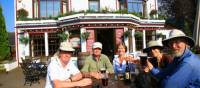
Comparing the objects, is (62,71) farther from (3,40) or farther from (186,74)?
(3,40)

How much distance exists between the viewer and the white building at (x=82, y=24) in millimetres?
27875

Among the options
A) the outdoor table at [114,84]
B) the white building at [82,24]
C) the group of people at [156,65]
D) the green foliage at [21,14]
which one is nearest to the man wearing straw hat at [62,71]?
the group of people at [156,65]

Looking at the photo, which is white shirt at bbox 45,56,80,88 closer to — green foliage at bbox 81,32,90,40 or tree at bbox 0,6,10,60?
green foliage at bbox 81,32,90,40

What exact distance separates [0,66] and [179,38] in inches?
890

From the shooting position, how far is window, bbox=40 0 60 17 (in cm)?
3050

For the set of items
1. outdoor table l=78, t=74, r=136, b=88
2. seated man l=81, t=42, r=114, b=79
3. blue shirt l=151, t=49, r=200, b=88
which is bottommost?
outdoor table l=78, t=74, r=136, b=88

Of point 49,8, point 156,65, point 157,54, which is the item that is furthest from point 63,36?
point 157,54

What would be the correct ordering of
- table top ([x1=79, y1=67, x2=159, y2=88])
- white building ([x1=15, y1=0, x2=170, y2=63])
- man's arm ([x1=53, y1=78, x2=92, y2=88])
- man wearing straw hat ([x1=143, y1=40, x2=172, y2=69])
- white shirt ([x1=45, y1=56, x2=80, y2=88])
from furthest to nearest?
white building ([x1=15, y1=0, x2=170, y2=63]), man wearing straw hat ([x1=143, y1=40, x2=172, y2=69]), white shirt ([x1=45, y1=56, x2=80, y2=88]), man's arm ([x1=53, y1=78, x2=92, y2=88]), table top ([x1=79, y1=67, x2=159, y2=88])

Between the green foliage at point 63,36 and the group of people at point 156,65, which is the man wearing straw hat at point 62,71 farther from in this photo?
the green foliage at point 63,36

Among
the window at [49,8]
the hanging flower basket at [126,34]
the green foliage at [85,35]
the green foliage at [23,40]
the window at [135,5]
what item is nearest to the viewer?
the green foliage at [85,35]

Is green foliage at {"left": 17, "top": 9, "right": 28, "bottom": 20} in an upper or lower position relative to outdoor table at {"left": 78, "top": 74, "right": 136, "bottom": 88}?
upper

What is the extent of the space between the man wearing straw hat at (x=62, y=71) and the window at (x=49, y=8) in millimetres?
24716

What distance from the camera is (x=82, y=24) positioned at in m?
27.6

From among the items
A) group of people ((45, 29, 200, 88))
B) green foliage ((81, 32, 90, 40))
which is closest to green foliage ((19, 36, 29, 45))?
green foliage ((81, 32, 90, 40))
